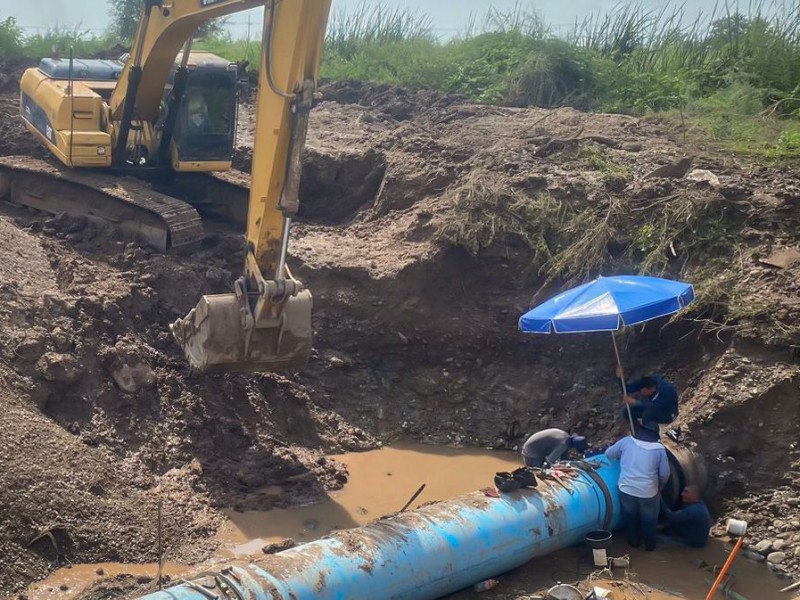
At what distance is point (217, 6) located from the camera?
29.2 ft

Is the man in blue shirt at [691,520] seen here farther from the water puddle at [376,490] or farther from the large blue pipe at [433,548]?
the water puddle at [376,490]

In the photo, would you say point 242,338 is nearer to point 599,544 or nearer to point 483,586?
point 483,586

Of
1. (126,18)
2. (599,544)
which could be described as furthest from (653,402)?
(126,18)

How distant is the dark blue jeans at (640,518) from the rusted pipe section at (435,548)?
0.28 feet

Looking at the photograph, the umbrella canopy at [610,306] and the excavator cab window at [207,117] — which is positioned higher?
the excavator cab window at [207,117]

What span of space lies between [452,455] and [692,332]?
8.24 feet

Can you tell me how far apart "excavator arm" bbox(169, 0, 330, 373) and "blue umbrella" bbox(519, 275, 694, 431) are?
1886 millimetres

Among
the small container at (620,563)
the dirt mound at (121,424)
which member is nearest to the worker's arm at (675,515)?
the small container at (620,563)

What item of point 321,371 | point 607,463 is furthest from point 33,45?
point 607,463

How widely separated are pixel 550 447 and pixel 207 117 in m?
5.44

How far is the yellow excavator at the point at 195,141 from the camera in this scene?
24.5ft

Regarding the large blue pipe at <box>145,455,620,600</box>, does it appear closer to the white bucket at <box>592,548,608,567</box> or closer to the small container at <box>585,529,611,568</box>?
the small container at <box>585,529,611,568</box>

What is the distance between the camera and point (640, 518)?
7.71 meters

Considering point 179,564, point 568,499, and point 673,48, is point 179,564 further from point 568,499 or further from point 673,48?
point 673,48
